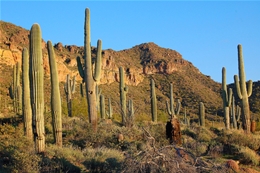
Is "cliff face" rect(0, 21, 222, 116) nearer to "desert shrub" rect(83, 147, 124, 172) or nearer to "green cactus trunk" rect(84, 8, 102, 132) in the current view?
"green cactus trunk" rect(84, 8, 102, 132)

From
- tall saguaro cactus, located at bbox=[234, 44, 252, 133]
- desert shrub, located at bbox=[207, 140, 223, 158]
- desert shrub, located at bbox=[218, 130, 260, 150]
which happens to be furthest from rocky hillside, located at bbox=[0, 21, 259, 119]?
desert shrub, located at bbox=[207, 140, 223, 158]

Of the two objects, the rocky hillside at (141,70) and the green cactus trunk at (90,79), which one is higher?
the rocky hillside at (141,70)

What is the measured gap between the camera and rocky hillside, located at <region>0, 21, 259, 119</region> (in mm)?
58656

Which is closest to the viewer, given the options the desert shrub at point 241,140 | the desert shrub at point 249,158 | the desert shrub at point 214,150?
the desert shrub at point 249,158

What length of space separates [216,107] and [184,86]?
51.1ft

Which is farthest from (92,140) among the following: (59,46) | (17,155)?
(59,46)

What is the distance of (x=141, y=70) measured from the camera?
90.2 m

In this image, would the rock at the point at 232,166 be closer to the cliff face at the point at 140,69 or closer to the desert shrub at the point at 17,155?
the desert shrub at the point at 17,155

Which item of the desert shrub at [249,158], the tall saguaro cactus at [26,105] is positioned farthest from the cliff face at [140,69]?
the desert shrub at [249,158]

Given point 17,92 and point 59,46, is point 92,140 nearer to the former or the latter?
point 17,92

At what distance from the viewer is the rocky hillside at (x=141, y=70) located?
192 ft

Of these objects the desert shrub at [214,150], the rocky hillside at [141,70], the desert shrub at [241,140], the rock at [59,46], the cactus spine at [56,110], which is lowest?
the desert shrub at [214,150]

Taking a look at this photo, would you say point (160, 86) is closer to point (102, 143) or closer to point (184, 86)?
point (184, 86)

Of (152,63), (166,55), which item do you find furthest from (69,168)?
(166,55)
